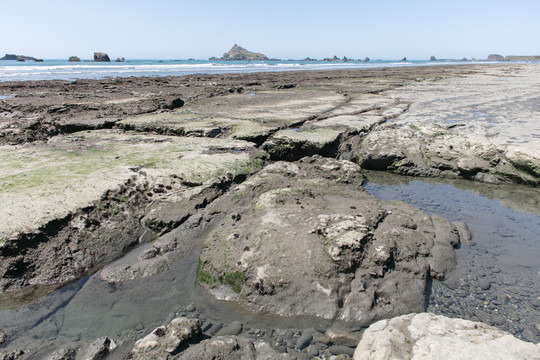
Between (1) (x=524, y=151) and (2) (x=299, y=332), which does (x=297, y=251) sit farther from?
(1) (x=524, y=151)

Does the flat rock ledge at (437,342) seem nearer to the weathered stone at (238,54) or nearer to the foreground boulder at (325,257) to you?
the foreground boulder at (325,257)

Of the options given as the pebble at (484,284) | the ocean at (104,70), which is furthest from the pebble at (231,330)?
the ocean at (104,70)

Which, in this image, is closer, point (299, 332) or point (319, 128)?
point (299, 332)

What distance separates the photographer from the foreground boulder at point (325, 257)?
2.74 meters

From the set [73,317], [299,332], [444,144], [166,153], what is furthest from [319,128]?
[73,317]

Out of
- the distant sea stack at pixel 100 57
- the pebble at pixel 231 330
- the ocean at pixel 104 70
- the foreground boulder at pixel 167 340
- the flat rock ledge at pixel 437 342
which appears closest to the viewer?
the flat rock ledge at pixel 437 342

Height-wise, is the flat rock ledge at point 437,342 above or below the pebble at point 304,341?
above

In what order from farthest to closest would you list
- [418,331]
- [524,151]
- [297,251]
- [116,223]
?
1. [524,151]
2. [116,223]
3. [297,251]
4. [418,331]

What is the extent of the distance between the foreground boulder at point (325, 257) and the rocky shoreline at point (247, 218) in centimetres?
1

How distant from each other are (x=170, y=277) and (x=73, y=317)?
0.83 meters

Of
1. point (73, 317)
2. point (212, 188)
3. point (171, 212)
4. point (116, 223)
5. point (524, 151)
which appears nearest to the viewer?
point (73, 317)

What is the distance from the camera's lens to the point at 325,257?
117 inches

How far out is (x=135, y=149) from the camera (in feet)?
18.5

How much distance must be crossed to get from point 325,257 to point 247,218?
1.07 m
